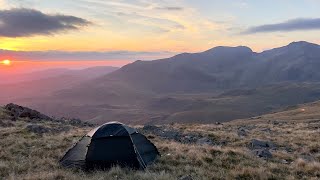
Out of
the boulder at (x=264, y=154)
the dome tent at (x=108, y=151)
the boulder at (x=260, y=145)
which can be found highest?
the dome tent at (x=108, y=151)

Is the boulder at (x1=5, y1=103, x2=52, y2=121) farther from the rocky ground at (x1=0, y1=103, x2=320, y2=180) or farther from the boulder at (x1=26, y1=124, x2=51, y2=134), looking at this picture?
the rocky ground at (x1=0, y1=103, x2=320, y2=180)

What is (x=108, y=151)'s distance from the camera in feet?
52.5

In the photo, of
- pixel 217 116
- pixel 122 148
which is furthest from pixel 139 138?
pixel 217 116

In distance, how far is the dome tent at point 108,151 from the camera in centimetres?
1584

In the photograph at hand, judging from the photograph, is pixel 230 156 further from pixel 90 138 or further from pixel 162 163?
pixel 90 138

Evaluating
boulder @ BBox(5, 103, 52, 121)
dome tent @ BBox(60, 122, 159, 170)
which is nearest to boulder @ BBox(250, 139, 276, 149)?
dome tent @ BBox(60, 122, 159, 170)

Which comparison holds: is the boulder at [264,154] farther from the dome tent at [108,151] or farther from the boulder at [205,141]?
the dome tent at [108,151]

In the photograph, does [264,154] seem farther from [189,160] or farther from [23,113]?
[23,113]

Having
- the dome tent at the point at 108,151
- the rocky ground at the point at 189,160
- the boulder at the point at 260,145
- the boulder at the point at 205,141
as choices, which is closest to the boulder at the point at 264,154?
A: the rocky ground at the point at 189,160

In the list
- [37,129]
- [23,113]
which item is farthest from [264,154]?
[23,113]

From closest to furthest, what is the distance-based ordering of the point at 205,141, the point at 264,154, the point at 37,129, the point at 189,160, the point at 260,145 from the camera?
1. the point at 189,160
2. the point at 264,154
3. the point at 260,145
4. the point at 205,141
5. the point at 37,129

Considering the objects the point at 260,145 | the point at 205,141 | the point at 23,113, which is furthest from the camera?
the point at 23,113

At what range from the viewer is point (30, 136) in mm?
24062

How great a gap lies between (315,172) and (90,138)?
9.54 metres
